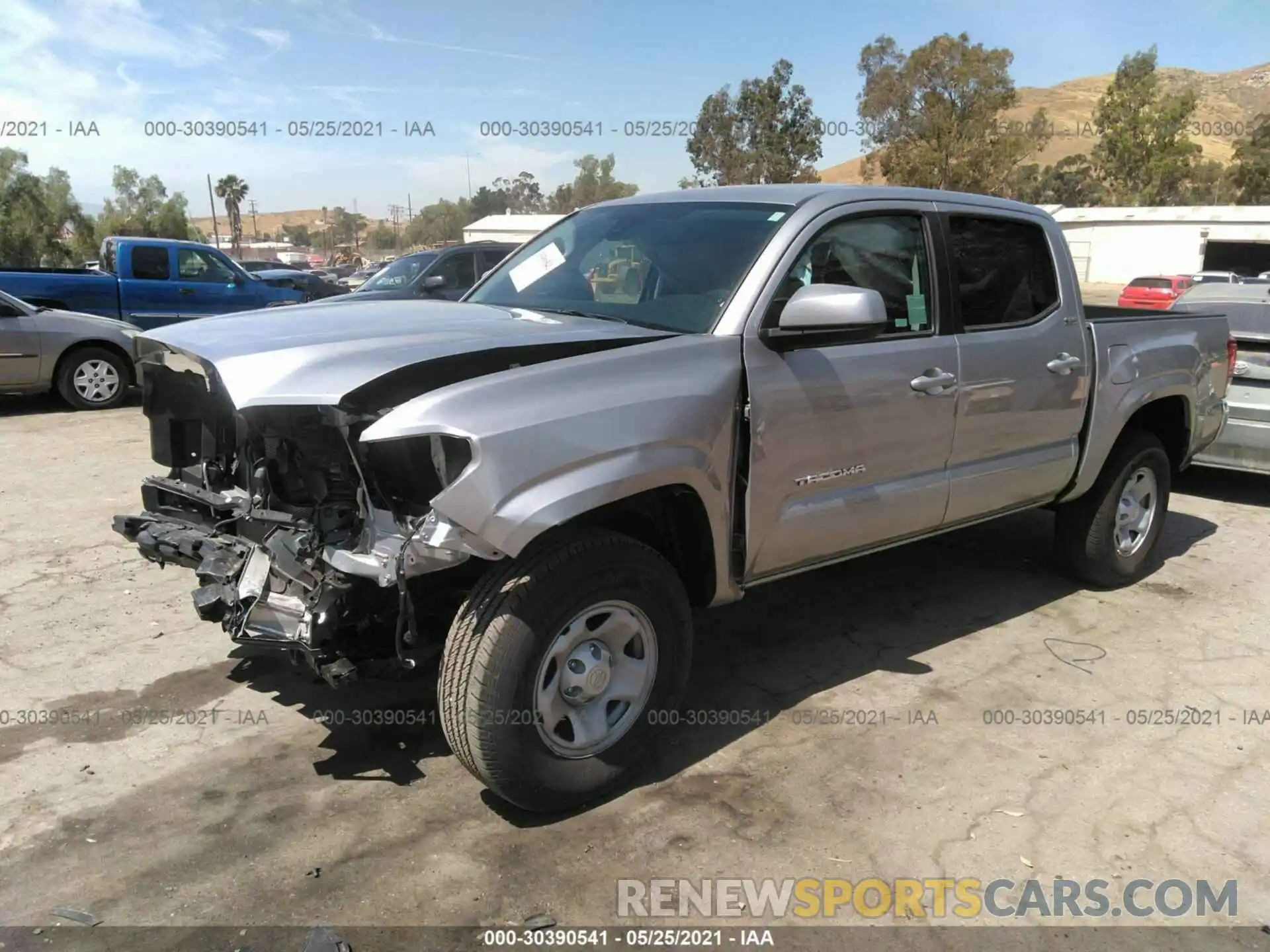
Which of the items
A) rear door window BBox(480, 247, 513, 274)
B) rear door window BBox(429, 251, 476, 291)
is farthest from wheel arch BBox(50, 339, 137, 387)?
rear door window BBox(480, 247, 513, 274)

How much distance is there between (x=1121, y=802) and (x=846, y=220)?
2.39m

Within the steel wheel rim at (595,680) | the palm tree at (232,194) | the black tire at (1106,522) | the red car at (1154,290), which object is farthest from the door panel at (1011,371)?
the palm tree at (232,194)

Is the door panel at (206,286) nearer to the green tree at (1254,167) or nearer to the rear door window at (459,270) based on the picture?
the rear door window at (459,270)

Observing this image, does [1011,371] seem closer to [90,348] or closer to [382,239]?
[90,348]

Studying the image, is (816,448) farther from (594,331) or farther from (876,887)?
(876,887)

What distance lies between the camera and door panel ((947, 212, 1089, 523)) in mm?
4238

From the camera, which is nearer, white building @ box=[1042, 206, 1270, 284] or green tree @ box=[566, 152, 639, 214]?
white building @ box=[1042, 206, 1270, 284]

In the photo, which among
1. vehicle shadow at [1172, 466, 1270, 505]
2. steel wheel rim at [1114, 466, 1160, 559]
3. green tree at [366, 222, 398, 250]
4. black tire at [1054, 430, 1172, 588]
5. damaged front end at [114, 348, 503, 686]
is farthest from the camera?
green tree at [366, 222, 398, 250]

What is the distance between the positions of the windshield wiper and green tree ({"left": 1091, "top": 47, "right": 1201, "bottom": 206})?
2472 inches

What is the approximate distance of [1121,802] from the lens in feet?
11.0

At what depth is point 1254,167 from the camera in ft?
200

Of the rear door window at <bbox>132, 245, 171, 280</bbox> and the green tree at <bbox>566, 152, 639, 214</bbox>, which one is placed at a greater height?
the green tree at <bbox>566, 152, 639, 214</bbox>

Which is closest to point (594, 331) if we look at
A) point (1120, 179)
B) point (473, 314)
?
point (473, 314)

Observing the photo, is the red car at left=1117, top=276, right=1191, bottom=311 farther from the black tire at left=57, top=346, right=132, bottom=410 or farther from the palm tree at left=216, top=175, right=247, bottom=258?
the palm tree at left=216, top=175, right=247, bottom=258
